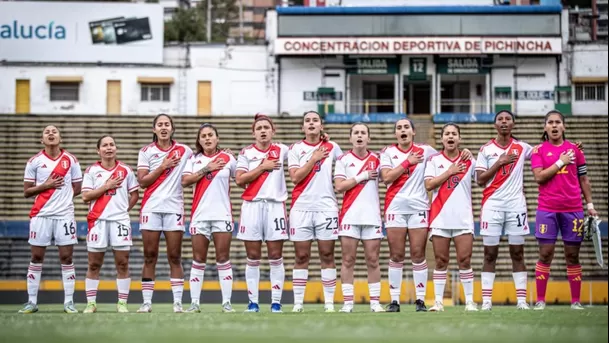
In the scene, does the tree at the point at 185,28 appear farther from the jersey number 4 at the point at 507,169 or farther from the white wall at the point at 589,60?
the jersey number 4 at the point at 507,169

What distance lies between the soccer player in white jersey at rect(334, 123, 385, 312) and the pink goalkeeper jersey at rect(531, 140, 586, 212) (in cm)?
234

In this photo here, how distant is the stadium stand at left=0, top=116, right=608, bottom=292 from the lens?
106 ft

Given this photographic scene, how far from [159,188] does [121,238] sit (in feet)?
2.98

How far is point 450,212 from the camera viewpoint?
1427 cm

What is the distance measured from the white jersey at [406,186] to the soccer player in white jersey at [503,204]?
0.85 m

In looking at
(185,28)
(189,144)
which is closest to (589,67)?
(189,144)

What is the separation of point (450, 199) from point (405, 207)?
24.8 inches

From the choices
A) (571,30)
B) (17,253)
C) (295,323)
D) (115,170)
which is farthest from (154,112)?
(295,323)

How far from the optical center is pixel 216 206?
14.4 m

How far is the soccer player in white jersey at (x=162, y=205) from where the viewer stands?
47.8 feet

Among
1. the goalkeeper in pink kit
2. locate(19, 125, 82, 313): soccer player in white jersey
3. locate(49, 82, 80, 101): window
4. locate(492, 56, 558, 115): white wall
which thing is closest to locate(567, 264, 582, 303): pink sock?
the goalkeeper in pink kit

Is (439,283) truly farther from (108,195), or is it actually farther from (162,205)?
(108,195)

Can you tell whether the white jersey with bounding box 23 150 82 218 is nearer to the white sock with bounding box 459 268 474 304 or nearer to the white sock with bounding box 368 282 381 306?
the white sock with bounding box 368 282 381 306

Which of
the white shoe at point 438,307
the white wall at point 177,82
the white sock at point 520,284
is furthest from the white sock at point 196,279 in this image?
the white wall at point 177,82
